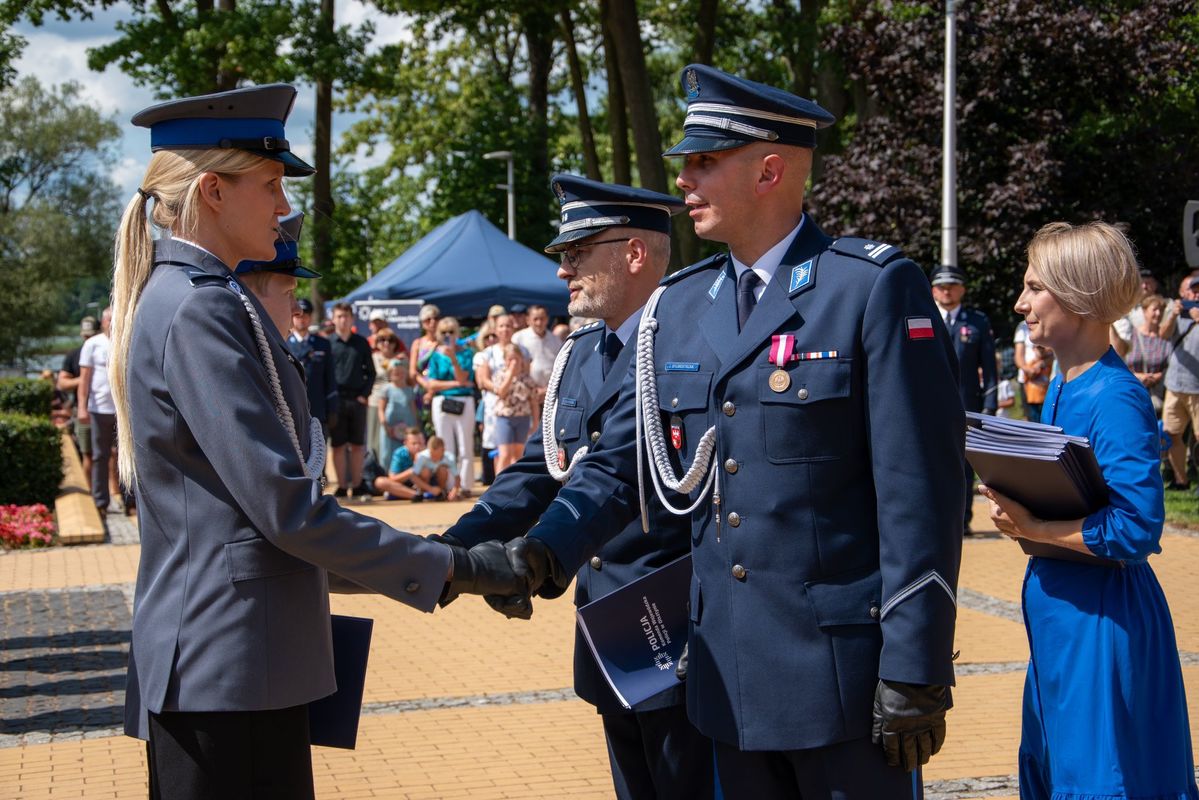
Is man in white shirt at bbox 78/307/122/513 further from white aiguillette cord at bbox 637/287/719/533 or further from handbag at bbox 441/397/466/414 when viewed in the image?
white aiguillette cord at bbox 637/287/719/533

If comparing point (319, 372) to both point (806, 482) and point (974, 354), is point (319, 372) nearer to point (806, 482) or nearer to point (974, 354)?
point (974, 354)

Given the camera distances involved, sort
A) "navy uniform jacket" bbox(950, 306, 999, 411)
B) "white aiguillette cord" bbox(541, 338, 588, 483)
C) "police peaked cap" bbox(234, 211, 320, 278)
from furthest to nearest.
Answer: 1. "navy uniform jacket" bbox(950, 306, 999, 411)
2. "police peaked cap" bbox(234, 211, 320, 278)
3. "white aiguillette cord" bbox(541, 338, 588, 483)

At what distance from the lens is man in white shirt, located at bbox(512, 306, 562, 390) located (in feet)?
49.8

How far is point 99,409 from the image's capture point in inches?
532

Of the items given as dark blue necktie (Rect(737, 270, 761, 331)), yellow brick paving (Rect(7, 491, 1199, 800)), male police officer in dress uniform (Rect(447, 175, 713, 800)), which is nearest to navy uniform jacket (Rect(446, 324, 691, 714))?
male police officer in dress uniform (Rect(447, 175, 713, 800))

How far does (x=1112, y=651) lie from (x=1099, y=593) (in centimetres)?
17

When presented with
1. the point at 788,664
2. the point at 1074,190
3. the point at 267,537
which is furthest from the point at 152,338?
the point at 1074,190

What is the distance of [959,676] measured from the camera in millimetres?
6973

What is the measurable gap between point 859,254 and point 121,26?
23749 millimetres

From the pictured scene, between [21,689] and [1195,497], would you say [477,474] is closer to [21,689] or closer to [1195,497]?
[1195,497]

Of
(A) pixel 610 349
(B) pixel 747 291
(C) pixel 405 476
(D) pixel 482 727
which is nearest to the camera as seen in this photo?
Result: (B) pixel 747 291

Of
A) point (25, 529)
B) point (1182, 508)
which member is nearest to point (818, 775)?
point (25, 529)

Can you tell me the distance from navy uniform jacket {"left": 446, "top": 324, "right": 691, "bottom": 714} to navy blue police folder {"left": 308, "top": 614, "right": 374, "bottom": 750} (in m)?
0.67

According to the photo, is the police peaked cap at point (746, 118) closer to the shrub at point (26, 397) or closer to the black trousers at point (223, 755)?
the black trousers at point (223, 755)
